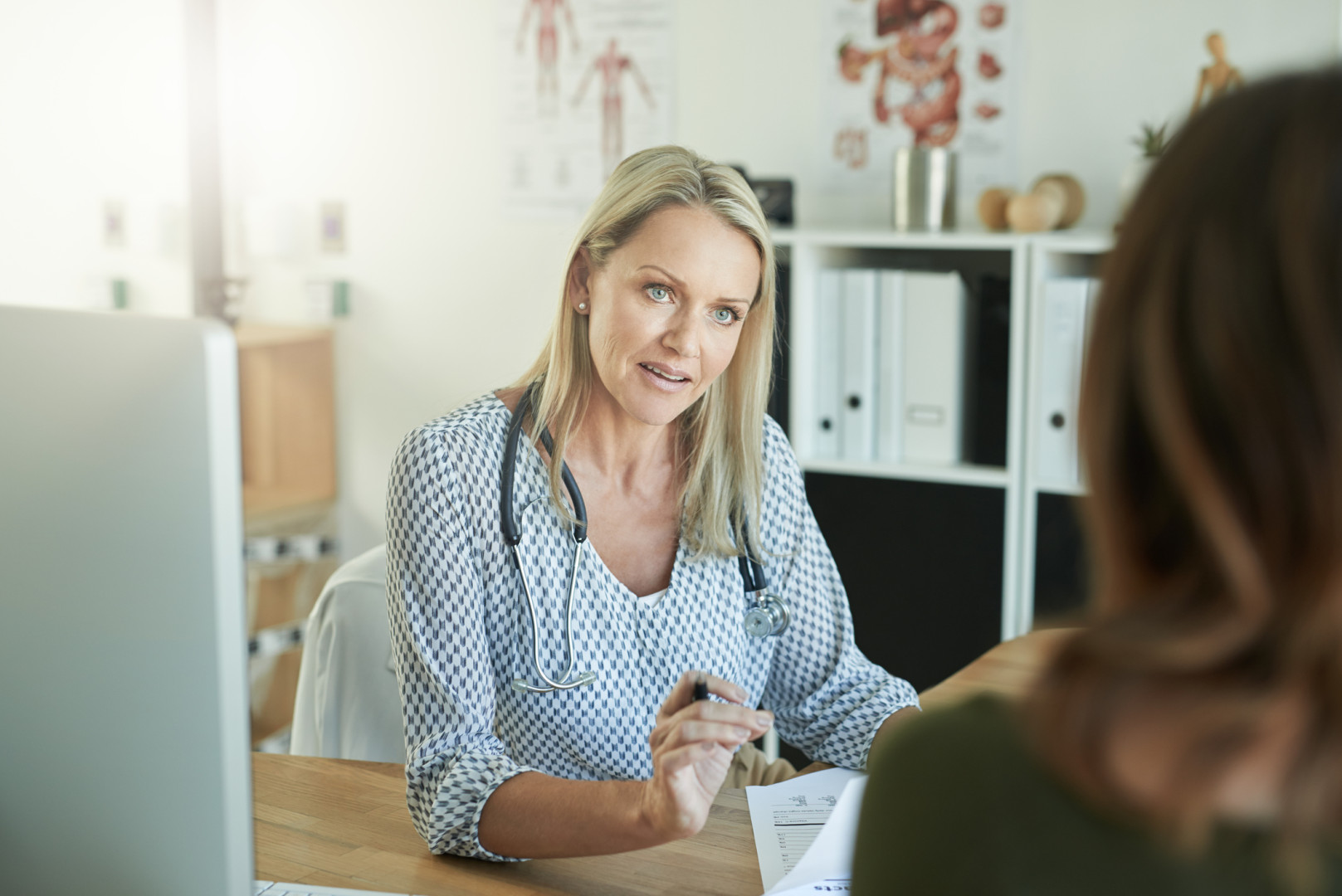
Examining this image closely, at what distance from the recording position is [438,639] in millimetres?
1260

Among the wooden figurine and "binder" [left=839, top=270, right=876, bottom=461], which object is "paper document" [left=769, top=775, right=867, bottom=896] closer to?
"binder" [left=839, top=270, right=876, bottom=461]

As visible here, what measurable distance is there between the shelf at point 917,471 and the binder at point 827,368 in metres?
0.03

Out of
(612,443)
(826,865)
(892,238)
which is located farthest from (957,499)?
(826,865)

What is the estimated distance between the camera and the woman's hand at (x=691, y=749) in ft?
3.42

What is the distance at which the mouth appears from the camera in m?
1.50

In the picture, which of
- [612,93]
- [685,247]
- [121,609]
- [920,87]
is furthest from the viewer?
[612,93]

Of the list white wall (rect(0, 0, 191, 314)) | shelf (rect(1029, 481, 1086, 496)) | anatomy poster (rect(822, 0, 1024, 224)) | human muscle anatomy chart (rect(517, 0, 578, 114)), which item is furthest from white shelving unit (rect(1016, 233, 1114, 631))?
white wall (rect(0, 0, 191, 314))

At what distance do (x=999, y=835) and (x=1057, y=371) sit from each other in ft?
6.41

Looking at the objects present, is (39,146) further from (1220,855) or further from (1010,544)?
(1220,855)

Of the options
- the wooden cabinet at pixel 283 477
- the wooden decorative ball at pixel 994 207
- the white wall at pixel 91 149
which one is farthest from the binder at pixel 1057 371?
the white wall at pixel 91 149

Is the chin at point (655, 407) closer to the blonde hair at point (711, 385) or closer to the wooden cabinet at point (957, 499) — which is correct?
the blonde hair at point (711, 385)

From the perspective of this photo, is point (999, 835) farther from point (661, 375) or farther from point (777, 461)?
point (777, 461)

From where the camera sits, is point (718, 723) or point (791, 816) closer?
point (718, 723)

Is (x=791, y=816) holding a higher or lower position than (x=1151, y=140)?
lower
